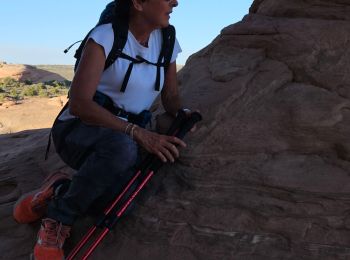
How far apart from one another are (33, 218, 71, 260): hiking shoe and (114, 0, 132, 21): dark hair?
1.63 m

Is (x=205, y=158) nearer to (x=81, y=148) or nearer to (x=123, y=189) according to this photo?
(x=123, y=189)

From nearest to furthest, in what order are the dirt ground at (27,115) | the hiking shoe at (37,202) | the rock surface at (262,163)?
the rock surface at (262,163)
the hiking shoe at (37,202)
the dirt ground at (27,115)

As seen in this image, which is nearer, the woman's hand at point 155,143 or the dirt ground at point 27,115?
the woman's hand at point 155,143

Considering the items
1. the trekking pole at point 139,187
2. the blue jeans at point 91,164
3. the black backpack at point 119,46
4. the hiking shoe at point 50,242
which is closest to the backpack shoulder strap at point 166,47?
the black backpack at point 119,46

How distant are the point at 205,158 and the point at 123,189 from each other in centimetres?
68

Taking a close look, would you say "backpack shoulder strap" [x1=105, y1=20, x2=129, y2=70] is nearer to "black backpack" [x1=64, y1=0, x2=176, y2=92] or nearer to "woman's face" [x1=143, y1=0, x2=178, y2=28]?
"black backpack" [x1=64, y1=0, x2=176, y2=92]

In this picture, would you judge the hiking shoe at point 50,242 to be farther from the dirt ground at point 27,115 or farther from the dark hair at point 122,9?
the dirt ground at point 27,115

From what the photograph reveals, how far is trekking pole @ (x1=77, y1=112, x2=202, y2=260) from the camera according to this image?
365cm

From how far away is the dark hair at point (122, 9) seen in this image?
375 cm

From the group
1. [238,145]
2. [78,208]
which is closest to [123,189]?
[78,208]

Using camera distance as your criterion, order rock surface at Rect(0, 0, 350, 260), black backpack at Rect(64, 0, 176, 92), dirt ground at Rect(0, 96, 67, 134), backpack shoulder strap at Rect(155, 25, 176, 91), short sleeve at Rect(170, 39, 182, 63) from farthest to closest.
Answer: dirt ground at Rect(0, 96, 67, 134), short sleeve at Rect(170, 39, 182, 63), backpack shoulder strap at Rect(155, 25, 176, 91), black backpack at Rect(64, 0, 176, 92), rock surface at Rect(0, 0, 350, 260)

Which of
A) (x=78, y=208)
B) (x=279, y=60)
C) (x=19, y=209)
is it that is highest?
(x=279, y=60)

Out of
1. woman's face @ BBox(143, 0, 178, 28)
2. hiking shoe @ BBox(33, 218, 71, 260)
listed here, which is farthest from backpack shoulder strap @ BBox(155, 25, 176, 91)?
hiking shoe @ BBox(33, 218, 71, 260)

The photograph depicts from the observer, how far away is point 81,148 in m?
3.89
